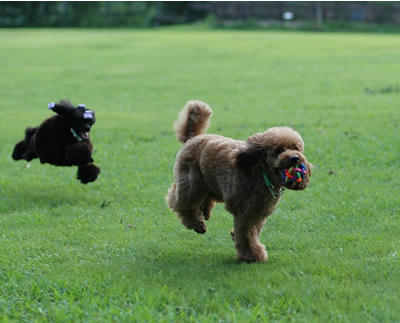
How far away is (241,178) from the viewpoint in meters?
4.95

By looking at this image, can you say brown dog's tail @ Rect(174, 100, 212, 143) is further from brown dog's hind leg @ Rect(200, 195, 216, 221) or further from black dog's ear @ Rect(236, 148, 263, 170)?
black dog's ear @ Rect(236, 148, 263, 170)

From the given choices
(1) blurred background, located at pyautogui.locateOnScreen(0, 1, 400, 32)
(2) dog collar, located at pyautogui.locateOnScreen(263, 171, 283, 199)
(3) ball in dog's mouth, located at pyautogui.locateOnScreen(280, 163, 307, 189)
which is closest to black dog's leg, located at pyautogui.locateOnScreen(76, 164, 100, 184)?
(2) dog collar, located at pyautogui.locateOnScreen(263, 171, 283, 199)

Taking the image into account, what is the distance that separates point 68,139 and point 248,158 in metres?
3.01

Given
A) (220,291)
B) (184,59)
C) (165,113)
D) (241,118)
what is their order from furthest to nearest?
(184,59), (165,113), (241,118), (220,291)

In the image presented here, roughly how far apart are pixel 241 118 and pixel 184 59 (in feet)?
41.9

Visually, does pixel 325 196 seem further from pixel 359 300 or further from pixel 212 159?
pixel 359 300

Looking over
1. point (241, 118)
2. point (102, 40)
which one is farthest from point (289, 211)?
point (102, 40)

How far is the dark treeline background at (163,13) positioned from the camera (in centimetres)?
4619

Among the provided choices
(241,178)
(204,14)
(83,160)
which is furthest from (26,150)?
(204,14)

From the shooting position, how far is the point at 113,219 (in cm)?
642

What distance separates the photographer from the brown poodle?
15.3 ft

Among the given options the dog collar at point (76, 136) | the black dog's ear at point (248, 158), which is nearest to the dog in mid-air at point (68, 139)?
the dog collar at point (76, 136)

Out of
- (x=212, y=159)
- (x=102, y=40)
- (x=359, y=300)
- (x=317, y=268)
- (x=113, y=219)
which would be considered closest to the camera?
(x=359, y=300)

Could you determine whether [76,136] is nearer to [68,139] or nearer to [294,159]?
[68,139]
